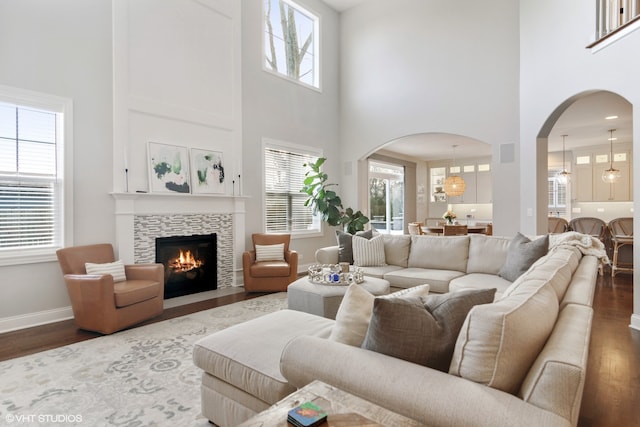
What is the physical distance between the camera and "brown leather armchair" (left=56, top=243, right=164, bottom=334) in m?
3.39

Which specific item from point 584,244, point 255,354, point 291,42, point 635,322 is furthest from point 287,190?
point 635,322

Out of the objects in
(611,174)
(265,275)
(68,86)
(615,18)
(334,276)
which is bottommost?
(265,275)

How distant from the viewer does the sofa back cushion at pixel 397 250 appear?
464 centimetres

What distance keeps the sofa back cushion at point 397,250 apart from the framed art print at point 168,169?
9.70 feet

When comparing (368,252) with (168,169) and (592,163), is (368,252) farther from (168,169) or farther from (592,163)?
(592,163)

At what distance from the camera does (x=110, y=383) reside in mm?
2480

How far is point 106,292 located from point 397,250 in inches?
133

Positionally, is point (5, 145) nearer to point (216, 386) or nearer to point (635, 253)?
point (216, 386)

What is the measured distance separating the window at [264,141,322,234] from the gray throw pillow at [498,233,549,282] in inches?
155

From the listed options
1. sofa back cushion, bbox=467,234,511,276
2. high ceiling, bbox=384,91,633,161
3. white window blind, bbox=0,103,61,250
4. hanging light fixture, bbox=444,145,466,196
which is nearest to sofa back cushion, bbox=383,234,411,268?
sofa back cushion, bbox=467,234,511,276

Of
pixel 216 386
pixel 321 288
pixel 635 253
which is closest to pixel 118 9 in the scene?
pixel 321 288

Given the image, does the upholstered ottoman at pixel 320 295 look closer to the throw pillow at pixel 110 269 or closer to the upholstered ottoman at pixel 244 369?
the upholstered ottoman at pixel 244 369

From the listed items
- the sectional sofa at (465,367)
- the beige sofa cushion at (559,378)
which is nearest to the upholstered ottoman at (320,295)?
the sectional sofa at (465,367)

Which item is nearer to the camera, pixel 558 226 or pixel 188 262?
pixel 188 262
